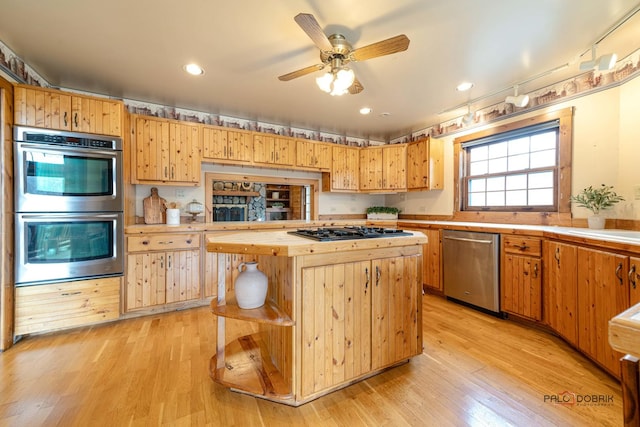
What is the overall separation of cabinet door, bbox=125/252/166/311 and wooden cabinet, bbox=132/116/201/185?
0.92 metres

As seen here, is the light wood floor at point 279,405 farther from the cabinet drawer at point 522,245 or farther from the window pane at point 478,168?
the window pane at point 478,168

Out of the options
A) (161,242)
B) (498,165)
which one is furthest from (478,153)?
(161,242)

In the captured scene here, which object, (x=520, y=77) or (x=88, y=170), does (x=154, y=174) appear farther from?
(x=520, y=77)

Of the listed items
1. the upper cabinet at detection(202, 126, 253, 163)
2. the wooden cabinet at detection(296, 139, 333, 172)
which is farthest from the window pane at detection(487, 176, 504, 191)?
the upper cabinet at detection(202, 126, 253, 163)

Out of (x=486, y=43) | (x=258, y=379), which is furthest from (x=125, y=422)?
(x=486, y=43)

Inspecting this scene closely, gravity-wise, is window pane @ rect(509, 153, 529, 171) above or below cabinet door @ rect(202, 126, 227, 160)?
below

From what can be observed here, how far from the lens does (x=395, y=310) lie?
1.88 m

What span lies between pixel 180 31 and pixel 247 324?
8.64 feet

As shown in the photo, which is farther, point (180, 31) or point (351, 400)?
point (180, 31)

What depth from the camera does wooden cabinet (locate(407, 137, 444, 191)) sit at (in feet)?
13.3

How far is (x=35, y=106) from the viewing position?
2322 mm

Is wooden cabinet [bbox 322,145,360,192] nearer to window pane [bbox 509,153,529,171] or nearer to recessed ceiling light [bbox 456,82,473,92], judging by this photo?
recessed ceiling light [bbox 456,82,473,92]

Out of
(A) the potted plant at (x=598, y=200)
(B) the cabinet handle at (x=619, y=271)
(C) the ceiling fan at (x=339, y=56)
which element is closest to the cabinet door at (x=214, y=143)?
(C) the ceiling fan at (x=339, y=56)

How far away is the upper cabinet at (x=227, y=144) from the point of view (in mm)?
3455
